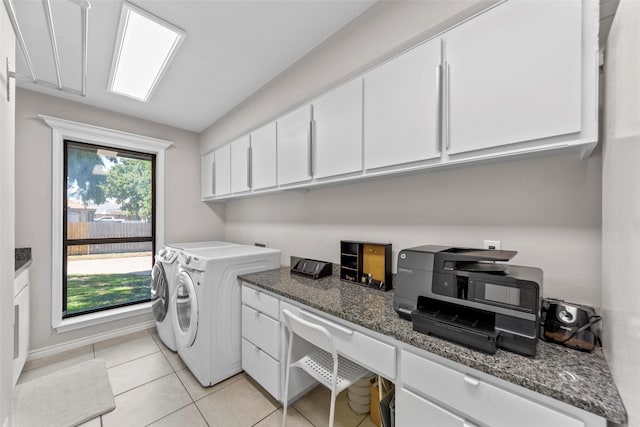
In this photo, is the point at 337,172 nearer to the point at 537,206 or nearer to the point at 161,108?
the point at 537,206

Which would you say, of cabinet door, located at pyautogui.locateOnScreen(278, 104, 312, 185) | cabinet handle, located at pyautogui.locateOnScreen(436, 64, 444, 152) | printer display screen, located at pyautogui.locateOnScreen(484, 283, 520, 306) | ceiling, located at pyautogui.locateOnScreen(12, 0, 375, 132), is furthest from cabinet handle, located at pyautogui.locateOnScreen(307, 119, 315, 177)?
printer display screen, located at pyautogui.locateOnScreen(484, 283, 520, 306)

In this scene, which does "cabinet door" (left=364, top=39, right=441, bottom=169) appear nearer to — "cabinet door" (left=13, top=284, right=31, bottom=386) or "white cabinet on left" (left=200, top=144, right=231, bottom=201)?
"white cabinet on left" (left=200, top=144, right=231, bottom=201)

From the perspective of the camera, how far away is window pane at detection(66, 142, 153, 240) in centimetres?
268

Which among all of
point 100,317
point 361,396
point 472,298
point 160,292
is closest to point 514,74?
point 472,298

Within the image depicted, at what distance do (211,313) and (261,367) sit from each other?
0.56 m

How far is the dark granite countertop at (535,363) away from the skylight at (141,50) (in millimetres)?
2072

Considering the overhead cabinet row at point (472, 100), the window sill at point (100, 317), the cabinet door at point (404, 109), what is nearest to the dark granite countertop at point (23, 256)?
the window sill at point (100, 317)

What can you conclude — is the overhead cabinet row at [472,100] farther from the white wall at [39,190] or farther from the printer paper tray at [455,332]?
the white wall at [39,190]

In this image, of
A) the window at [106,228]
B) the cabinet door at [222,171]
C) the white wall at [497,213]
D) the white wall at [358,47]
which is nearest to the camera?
the white wall at [497,213]

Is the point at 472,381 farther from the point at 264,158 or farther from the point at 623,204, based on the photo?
the point at 264,158

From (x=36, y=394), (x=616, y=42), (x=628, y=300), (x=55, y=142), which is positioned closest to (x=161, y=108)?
(x=55, y=142)

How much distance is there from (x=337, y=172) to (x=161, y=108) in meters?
2.39

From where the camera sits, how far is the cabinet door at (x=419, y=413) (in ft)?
2.89

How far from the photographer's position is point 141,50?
6.04 ft
